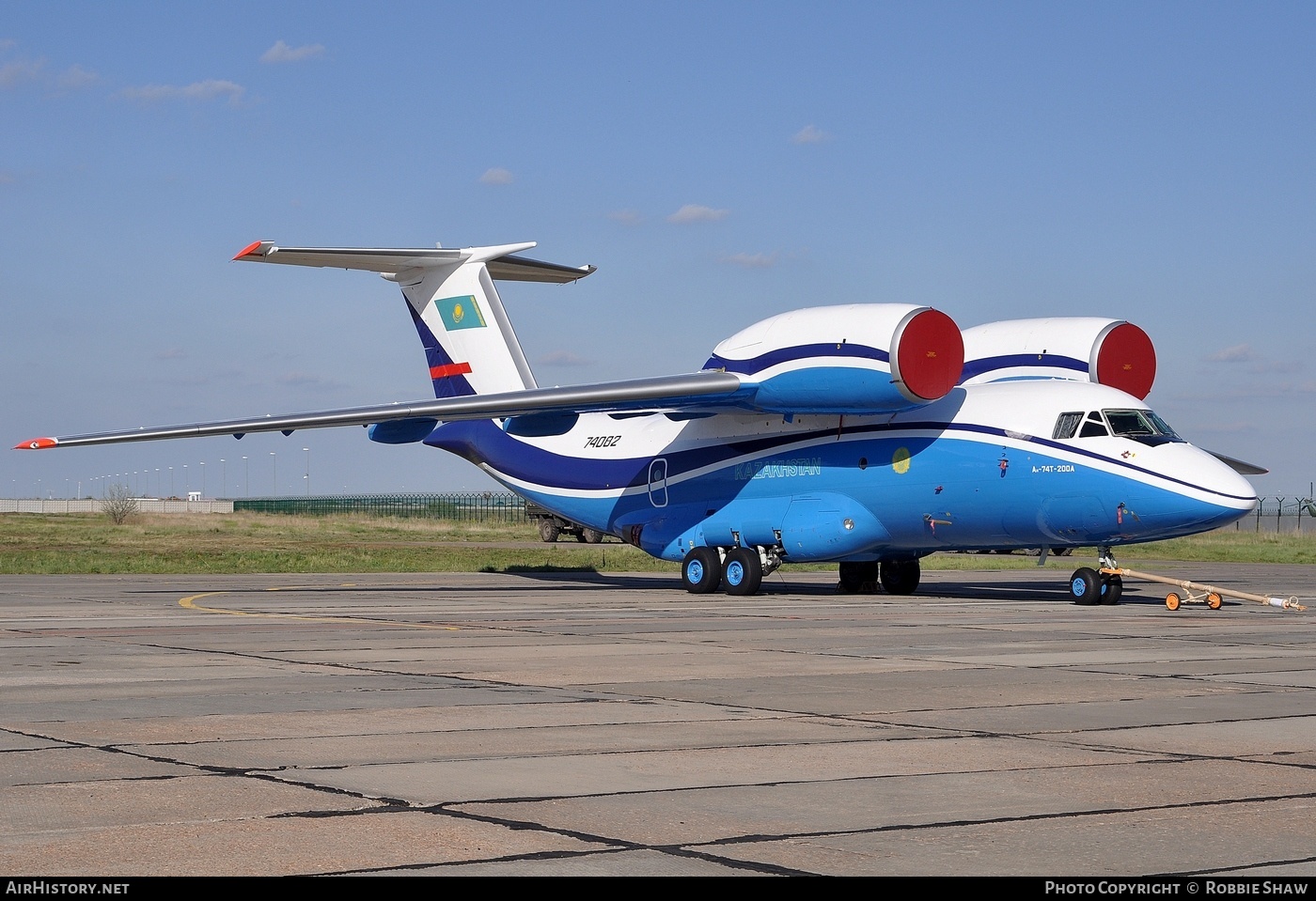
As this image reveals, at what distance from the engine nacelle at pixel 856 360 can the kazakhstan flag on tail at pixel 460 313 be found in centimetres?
836

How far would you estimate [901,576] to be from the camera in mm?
27359

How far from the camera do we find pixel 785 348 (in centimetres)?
2397

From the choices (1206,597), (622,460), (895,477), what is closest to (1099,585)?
(1206,597)

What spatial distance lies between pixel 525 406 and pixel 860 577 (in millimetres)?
7183

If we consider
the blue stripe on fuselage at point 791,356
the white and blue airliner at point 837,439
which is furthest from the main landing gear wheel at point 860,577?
the blue stripe on fuselage at point 791,356

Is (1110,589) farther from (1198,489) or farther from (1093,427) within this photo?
(1093,427)

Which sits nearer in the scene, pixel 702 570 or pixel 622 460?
pixel 702 570

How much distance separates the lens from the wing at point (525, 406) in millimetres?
24203

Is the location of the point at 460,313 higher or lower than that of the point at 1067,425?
higher

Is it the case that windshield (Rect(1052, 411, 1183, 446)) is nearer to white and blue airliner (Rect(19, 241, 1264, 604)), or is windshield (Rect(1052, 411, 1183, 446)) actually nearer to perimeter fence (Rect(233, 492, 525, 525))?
white and blue airliner (Rect(19, 241, 1264, 604))

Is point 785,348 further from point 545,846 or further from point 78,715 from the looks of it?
point 545,846

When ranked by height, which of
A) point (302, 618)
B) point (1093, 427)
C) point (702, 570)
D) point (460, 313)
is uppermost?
point (460, 313)

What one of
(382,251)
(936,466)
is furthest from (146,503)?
(936,466)

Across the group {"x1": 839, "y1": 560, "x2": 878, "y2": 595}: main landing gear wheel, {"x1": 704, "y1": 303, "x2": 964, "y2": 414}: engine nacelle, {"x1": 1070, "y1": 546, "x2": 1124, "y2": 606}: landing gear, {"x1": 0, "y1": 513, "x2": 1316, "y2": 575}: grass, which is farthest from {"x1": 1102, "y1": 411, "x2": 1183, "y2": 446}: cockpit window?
{"x1": 0, "y1": 513, "x2": 1316, "y2": 575}: grass
